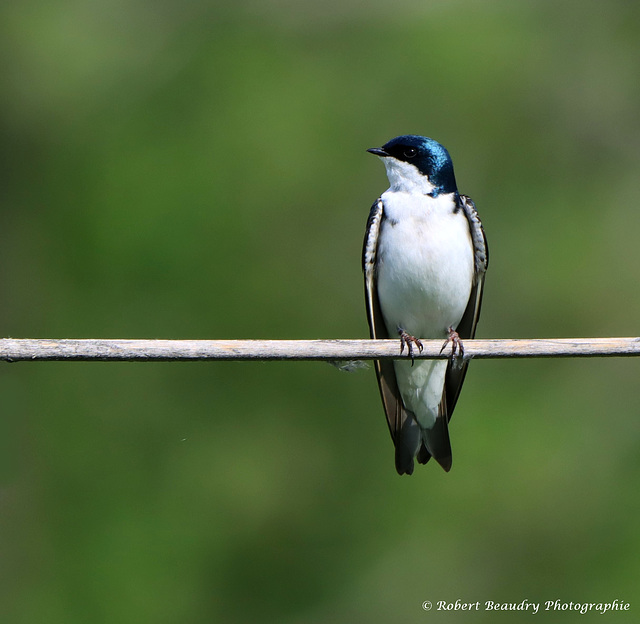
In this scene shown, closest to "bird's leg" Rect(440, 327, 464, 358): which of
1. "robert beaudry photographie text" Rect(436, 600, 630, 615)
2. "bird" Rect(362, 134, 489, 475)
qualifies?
"bird" Rect(362, 134, 489, 475)

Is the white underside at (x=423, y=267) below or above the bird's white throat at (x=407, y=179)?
below

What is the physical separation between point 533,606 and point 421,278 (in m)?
2.99

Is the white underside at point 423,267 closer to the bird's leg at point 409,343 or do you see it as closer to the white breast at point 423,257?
the white breast at point 423,257

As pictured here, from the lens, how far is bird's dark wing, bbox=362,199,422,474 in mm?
3471

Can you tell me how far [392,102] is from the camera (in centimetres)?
690

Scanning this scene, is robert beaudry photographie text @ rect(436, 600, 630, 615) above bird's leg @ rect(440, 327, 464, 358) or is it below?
below

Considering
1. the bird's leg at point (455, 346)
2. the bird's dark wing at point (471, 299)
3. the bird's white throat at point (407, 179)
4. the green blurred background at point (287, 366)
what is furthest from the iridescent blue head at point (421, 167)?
the green blurred background at point (287, 366)

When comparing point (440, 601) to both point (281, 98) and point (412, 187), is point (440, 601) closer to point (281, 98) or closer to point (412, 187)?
point (412, 187)

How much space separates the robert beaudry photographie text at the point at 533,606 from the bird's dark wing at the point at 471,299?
7.21 ft

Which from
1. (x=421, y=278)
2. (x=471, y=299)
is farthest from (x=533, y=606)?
(x=421, y=278)

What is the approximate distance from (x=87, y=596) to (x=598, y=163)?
4.85m

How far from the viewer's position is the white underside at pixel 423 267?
11.1 feet

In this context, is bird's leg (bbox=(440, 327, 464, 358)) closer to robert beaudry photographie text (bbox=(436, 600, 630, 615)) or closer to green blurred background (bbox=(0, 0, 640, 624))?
green blurred background (bbox=(0, 0, 640, 624))

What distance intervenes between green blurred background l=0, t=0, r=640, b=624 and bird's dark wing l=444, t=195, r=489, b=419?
1.92 metres
